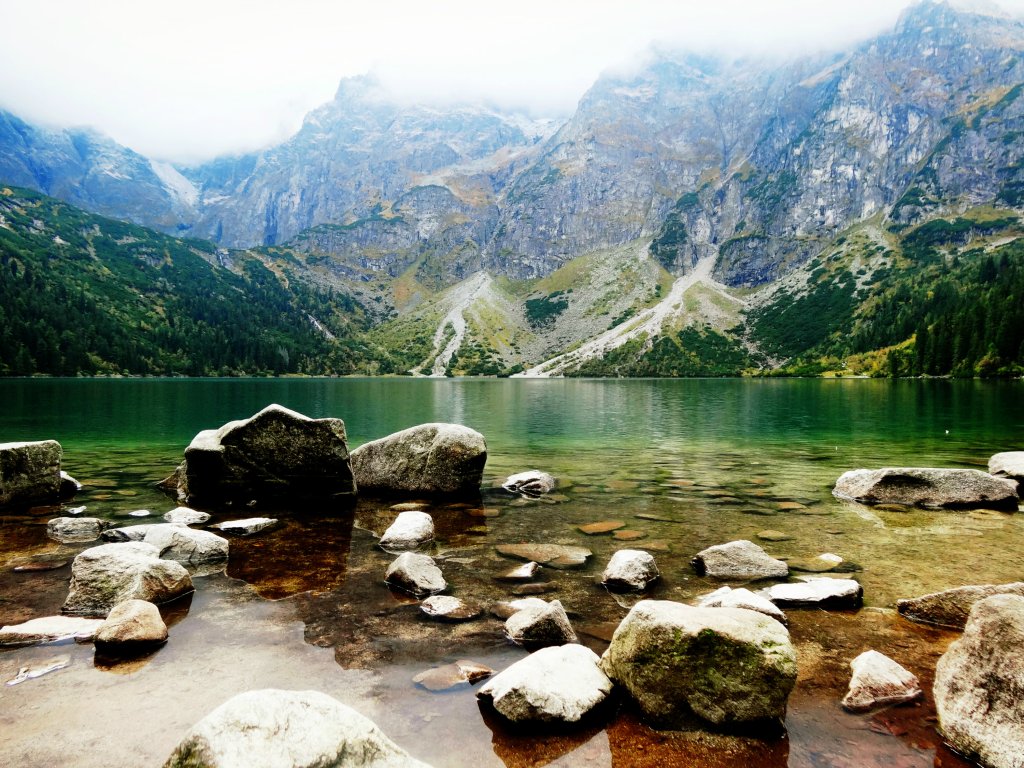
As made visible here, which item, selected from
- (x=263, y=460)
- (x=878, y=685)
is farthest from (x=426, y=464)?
(x=878, y=685)

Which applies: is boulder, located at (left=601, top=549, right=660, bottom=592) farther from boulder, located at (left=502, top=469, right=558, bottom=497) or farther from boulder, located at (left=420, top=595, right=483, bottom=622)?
boulder, located at (left=502, top=469, right=558, bottom=497)

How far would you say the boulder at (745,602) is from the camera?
894 centimetres

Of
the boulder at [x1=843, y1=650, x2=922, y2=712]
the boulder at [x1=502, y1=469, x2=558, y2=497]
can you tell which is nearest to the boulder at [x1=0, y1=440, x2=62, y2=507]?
the boulder at [x1=502, y1=469, x2=558, y2=497]

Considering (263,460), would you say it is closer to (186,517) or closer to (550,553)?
(186,517)

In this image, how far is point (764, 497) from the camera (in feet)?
66.0

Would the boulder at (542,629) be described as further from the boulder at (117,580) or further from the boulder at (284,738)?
the boulder at (117,580)

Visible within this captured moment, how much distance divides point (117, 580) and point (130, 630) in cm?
214

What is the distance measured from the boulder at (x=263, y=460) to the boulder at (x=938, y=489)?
62.1 feet

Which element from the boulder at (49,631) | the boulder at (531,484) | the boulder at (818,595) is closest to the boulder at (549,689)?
the boulder at (818,595)

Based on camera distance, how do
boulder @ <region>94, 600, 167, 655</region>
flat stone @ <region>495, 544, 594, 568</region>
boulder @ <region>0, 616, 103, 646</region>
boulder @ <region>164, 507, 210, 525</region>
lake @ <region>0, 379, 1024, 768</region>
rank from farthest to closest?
boulder @ <region>164, 507, 210, 525</region> → flat stone @ <region>495, 544, 594, 568</region> → boulder @ <region>0, 616, 103, 646</region> → boulder @ <region>94, 600, 167, 655</region> → lake @ <region>0, 379, 1024, 768</region>

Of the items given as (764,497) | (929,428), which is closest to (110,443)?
(764,497)

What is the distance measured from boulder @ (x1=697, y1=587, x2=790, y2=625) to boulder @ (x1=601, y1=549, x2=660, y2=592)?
1498 mm

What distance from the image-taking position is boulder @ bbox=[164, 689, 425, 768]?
423cm

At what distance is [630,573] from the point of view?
1097 cm
